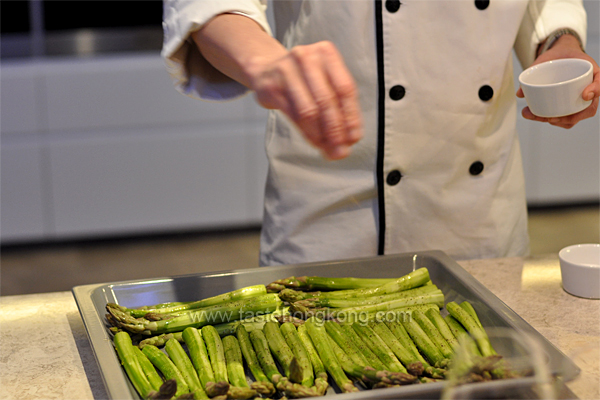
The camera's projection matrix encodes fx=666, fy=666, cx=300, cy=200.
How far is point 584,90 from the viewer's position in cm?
95

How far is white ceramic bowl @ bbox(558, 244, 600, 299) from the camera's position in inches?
37.8

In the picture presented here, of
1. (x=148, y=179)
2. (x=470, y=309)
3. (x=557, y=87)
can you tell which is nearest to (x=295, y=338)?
(x=470, y=309)

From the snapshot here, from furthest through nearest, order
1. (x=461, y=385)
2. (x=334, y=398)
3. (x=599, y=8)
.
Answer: (x=599, y=8) → (x=334, y=398) → (x=461, y=385)

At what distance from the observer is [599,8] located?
10.2 feet

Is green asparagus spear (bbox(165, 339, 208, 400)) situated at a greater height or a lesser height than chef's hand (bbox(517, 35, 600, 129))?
lesser

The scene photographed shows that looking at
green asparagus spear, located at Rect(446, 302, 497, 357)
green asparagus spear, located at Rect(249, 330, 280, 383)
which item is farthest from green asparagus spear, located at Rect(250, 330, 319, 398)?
green asparagus spear, located at Rect(446, 302, 497, 357)

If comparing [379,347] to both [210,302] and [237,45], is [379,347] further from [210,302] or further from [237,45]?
[237,45]

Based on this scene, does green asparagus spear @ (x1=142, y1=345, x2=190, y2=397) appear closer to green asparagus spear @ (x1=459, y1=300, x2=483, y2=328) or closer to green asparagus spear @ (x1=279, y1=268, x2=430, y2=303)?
green asparagus spear @ (x1=279, y1=268, x2=430, y2=303)

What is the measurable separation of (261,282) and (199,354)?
22cm

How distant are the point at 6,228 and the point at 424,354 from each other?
2670 mm

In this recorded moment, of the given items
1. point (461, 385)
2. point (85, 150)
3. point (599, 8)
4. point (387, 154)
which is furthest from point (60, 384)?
point (599, 8)

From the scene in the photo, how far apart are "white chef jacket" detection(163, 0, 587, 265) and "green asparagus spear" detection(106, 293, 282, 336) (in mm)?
341

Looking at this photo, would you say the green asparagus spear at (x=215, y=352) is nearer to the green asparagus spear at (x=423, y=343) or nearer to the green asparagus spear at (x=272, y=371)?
the green asparagus spear at (x=272, y=371)

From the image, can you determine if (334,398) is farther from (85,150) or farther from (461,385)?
(85,150)
